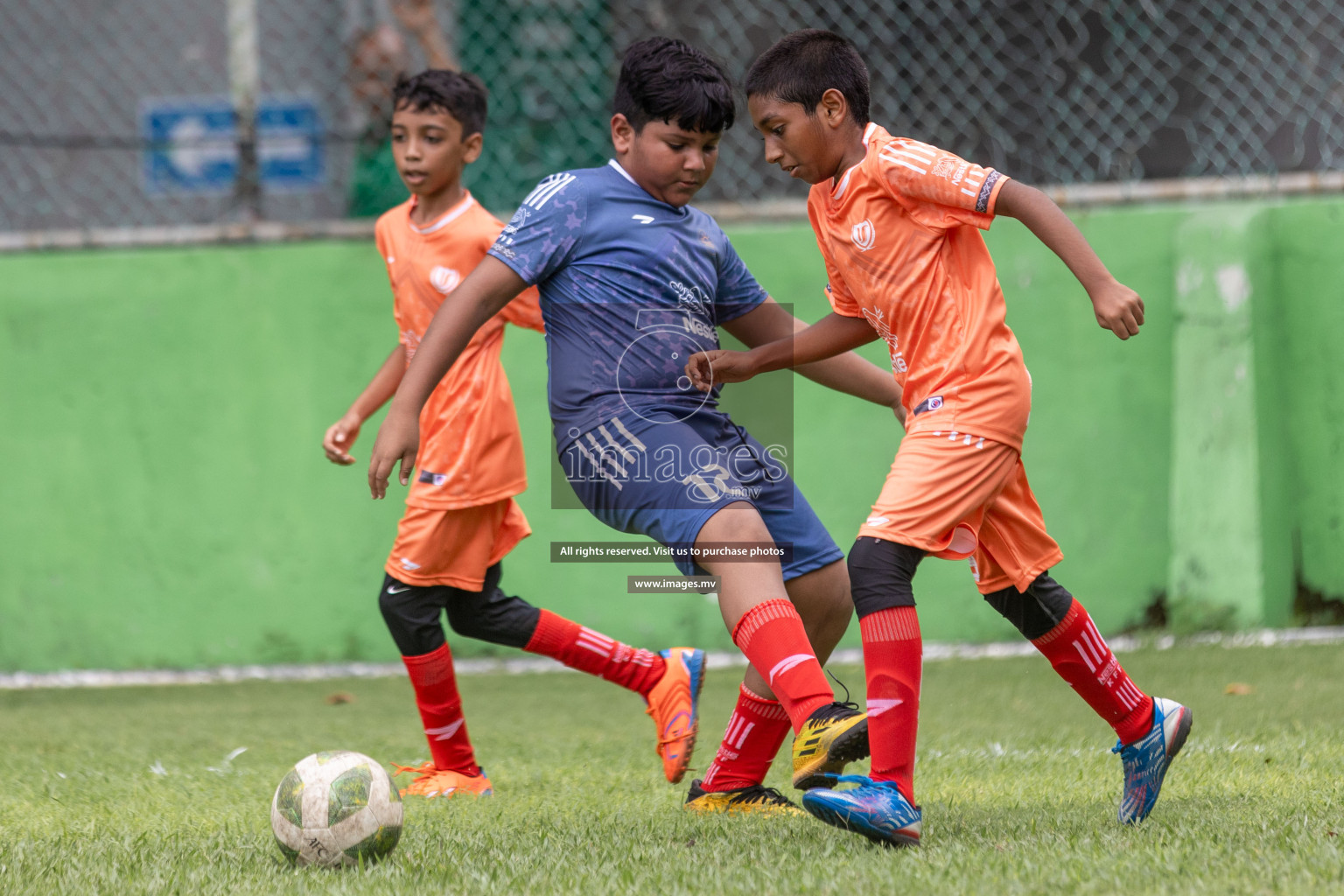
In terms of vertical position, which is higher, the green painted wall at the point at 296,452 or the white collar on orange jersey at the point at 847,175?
the white collar on orange jersey at the point at 847,175

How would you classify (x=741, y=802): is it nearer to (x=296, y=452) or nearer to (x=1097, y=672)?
(x=1097, y=672)

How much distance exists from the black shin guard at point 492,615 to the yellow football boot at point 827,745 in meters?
1.50

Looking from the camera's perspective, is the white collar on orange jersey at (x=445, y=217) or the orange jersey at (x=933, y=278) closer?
the orange jersey at (x=933, y=278)

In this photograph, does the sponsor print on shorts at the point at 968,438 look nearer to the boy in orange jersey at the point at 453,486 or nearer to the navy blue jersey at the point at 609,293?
the navy blue jersey at the point at 609,293

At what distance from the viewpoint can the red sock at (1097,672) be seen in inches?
113

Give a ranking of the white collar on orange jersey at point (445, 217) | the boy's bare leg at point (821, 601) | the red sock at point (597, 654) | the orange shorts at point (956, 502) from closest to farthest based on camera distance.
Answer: the orange shorts at point (956, 502)
the boy's bare leg at point (821, 601)
the red sock at point (597, 654)
the white collar on orange jersey at point (445, 217)

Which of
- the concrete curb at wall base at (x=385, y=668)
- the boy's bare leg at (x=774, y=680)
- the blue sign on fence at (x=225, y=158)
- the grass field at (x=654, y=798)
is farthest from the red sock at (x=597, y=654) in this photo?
the blue sign on fence at (x=225, y=158)

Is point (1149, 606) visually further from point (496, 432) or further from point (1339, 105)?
point (496, 432)

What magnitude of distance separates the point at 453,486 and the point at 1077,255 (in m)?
1.86

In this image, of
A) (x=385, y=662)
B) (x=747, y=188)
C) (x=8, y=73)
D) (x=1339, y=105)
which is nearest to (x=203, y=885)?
(x=385, y=662)

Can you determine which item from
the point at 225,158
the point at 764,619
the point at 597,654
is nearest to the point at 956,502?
the point at 764,619

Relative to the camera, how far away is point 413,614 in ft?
12.4

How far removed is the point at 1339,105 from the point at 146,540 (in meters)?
5.65

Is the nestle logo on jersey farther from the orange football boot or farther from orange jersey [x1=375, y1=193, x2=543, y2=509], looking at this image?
the orange football boot
